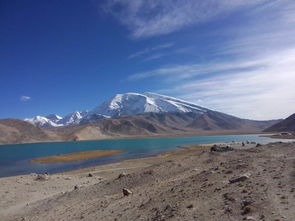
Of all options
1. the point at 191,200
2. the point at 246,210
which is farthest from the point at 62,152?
the point at 246,210

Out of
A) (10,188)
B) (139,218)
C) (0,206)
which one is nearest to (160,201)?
(139,218)

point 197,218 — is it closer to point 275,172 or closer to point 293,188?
point 293,188

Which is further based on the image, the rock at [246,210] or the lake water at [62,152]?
the lake water at [62,152]

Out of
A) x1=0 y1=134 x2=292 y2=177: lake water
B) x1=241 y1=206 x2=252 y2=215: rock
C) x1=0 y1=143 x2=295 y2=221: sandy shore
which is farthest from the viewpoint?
x1=0 y1=134 x2=292 y2=177: lake water

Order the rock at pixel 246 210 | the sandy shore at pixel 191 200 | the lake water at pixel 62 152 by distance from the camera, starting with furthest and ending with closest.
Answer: the lake water at pixel 62 152 → the sandy shore at pixel 191 200 → the rock at pixel 246 210

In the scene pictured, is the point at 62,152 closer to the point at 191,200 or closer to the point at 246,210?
the point at 191,200

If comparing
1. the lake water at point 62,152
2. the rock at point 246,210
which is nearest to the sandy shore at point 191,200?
the rock at point 246,210

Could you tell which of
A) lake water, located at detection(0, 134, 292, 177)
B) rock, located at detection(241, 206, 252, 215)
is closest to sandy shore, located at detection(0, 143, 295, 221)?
rock, located at detection(241, 206, 252, 215)

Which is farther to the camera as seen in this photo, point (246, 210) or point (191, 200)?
point (191, 200)

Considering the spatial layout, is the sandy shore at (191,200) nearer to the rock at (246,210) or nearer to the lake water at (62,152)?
the rock at (246,210)

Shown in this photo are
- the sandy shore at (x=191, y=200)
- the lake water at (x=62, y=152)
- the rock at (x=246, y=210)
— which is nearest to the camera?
the rock at (x=246, y=210)

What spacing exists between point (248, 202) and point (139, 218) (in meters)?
4.62

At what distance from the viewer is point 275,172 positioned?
14219 millimetres

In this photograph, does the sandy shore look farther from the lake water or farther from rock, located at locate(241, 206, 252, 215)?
the lake water
